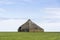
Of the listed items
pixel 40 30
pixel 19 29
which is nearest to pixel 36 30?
pixel 40 30

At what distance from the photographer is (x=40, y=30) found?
17250 cm

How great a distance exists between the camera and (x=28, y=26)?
16838 cm

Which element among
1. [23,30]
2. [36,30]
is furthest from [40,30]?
[23,30]

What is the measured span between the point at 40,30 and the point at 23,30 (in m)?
13.7

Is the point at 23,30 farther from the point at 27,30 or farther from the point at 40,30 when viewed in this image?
the point at 40,30

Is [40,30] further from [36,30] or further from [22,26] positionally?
[22,26]

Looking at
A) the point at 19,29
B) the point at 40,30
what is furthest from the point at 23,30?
the point at 40,30

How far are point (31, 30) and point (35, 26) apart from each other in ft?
14.3

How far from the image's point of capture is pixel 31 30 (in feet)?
562

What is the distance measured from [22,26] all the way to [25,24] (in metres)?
2.75

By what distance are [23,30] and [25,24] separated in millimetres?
5043

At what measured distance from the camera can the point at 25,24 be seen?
170m

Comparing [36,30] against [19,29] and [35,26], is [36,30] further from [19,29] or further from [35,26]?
[19,29]
